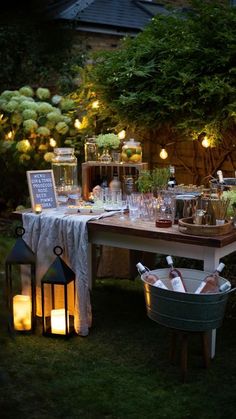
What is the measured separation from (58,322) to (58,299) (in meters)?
0.18

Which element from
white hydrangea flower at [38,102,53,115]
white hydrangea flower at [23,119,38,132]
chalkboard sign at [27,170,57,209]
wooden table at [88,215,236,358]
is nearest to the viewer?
wooden table at [88,215,236,358]

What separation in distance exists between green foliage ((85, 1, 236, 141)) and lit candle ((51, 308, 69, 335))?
1.95 meters

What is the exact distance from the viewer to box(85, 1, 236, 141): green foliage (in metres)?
4.68

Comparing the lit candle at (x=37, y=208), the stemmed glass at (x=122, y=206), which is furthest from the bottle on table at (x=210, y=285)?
the lit candle at (x=37, y=208)

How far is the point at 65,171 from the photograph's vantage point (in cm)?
480

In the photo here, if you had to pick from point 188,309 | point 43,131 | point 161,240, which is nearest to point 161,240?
point 161,240

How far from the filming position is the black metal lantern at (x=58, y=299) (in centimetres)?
398

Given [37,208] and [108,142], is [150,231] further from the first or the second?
[108,142]

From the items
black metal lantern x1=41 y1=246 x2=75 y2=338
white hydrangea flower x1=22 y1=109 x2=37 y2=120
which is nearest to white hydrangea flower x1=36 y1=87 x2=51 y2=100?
white hydrangea flower x1=22 y1=109 x2=37 y2=120

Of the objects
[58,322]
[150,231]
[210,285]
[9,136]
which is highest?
[9,136]

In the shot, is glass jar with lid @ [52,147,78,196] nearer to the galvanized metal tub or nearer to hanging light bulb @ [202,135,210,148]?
hanging light bulb @ [202,135,210,148]

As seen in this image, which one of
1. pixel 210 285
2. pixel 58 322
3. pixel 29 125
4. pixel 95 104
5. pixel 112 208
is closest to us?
pixel 210 285

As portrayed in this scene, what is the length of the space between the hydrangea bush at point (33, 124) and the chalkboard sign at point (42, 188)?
1914 millimetres

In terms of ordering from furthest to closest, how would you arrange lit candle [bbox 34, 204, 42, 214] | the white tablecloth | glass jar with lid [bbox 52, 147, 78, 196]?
glass jar with lid [bbox 52, 147, 78, 196] < lit candle [bbox 34, 204, 42, 214] < the white tablecloth
